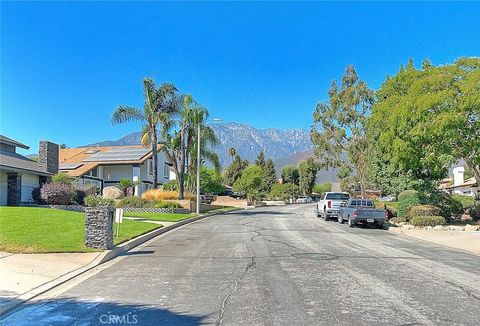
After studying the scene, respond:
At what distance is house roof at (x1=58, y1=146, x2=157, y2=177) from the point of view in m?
49.7

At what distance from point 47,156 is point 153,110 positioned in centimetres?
885

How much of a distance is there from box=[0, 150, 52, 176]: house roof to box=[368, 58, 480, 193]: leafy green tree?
2156cm

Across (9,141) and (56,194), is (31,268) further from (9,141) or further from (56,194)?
(9,141)

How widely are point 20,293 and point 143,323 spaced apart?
3.09m

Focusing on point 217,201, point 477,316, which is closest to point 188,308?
point 477,316

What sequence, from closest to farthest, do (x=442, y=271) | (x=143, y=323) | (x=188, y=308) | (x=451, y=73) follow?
1. (x=143, y=323)
2. (x=188, y=308)
3. (x=442, y=271)
4. (x=451, y=73)

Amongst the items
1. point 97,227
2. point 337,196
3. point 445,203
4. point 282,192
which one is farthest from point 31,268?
point 282,192

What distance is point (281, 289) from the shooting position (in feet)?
29.1

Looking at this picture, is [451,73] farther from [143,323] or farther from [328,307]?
[143,323]

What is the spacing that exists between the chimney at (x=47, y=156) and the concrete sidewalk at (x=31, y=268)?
22268 millimetres

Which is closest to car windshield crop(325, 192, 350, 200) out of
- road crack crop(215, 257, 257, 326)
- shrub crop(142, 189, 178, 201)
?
shrub crop(142, 189, 178, 201)

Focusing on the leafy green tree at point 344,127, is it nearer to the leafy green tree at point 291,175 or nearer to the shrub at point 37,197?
the shrub at point 37,197

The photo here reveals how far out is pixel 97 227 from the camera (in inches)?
541

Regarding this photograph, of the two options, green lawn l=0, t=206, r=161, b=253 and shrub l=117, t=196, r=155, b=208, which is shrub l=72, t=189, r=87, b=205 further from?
green lawn l=0, t=206, r=161, b=253
